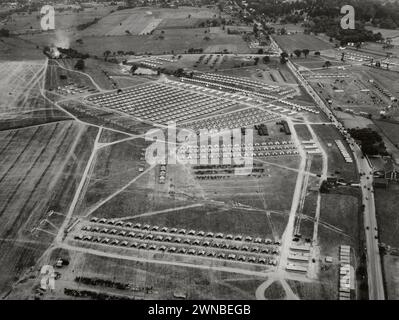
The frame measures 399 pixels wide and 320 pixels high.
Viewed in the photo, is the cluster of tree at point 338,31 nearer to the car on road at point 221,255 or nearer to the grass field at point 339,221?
the grass field at point 339,221

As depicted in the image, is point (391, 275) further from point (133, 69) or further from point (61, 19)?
point (61, 19)

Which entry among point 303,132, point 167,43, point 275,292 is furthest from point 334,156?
point 167,43

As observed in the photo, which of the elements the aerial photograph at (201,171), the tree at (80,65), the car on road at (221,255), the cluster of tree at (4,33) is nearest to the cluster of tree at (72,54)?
the aerial photograph at (201,171)
